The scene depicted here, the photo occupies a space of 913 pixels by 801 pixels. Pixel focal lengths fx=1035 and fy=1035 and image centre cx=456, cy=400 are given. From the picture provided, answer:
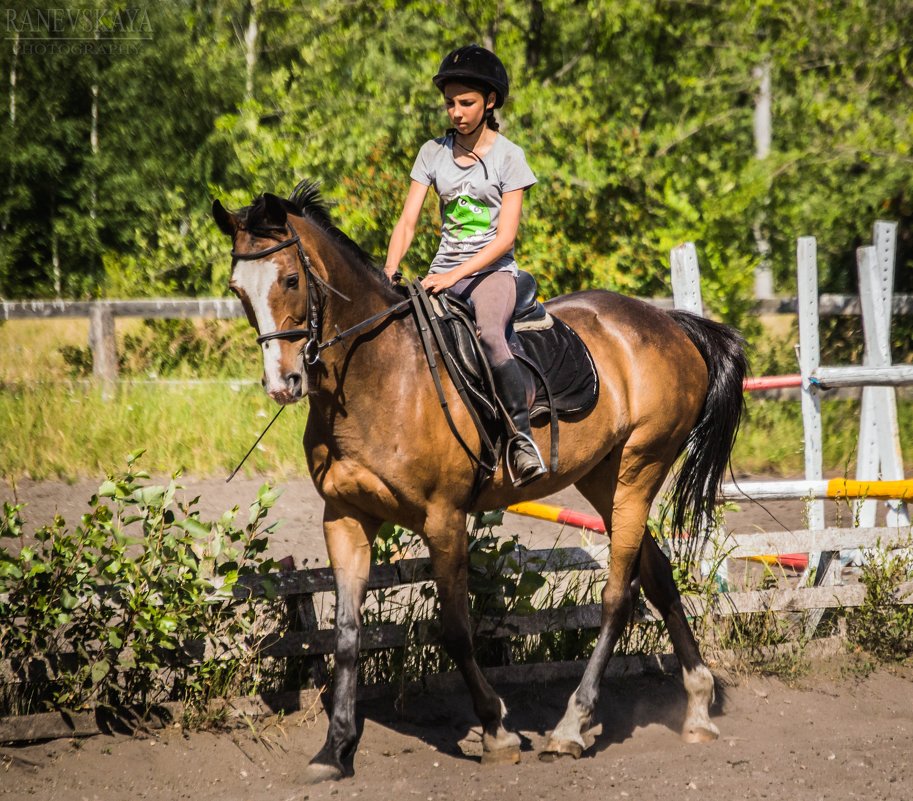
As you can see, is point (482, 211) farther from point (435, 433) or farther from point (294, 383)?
point (294, 383)

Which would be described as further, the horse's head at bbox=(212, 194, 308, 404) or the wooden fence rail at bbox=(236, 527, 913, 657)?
the wooden fence rail at bbox=(236, 527, 913, 657)

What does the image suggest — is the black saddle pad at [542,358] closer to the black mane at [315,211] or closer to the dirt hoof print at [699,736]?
the black mane at [315,211]

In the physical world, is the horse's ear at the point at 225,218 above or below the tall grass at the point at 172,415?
above

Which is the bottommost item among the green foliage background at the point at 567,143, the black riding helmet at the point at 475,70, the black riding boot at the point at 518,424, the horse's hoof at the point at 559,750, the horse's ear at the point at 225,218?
the horse's hoof at the point at 559,750

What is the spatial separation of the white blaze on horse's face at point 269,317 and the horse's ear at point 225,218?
0.16 metres

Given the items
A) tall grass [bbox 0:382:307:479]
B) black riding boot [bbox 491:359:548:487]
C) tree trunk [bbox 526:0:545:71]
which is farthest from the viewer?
tree trunk [bbox 526:0:545:71]

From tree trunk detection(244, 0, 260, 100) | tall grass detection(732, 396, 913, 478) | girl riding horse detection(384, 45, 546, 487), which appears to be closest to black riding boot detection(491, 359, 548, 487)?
girl riding horse detection(384, 45, 546, 487)

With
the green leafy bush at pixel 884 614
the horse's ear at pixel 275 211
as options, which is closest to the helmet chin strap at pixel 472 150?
the horse's ear at pixel 275 211

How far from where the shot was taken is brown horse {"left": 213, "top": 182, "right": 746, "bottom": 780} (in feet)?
13.1

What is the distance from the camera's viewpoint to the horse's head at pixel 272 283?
12.7 ft

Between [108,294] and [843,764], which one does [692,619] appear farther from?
[108,294]

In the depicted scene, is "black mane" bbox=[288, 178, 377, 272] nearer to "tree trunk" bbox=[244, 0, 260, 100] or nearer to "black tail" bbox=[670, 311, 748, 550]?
"black tail" bbox=[670, 311, 748, 550]

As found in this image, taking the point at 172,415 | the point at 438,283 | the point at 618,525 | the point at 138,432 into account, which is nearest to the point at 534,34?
the point at 172,415

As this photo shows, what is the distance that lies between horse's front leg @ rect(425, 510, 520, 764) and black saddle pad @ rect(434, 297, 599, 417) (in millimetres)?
574
